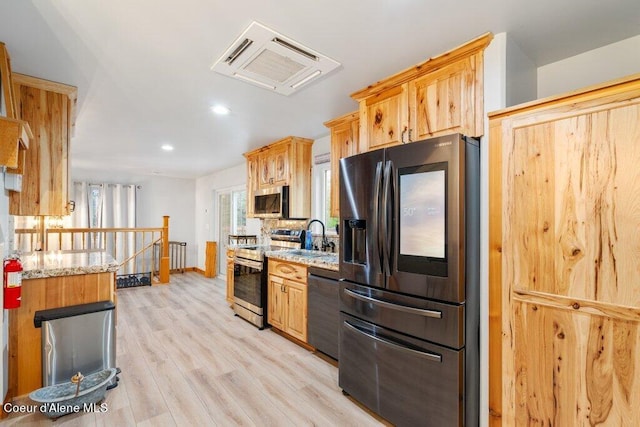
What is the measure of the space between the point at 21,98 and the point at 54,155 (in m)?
0.46

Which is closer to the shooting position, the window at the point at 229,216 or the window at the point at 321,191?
the window at the point at 321,191

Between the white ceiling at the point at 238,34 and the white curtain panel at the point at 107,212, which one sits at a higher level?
the white ceiling at the point at 238,34

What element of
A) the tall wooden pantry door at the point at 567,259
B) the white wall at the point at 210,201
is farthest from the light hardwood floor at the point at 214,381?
the white wall at the point at 210,201

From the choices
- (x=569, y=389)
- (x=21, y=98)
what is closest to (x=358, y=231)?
(x=569, y=389)

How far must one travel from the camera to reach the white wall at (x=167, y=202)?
690 cm

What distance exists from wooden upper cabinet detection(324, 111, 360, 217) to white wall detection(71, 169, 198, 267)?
5685mm

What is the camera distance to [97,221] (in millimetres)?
6387

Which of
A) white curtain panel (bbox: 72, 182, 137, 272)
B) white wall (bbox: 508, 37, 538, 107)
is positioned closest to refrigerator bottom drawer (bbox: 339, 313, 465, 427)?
white wall (bbox: 508, 37, 538, 107)

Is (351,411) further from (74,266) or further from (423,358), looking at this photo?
(74,266)

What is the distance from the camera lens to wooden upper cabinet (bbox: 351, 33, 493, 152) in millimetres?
1758

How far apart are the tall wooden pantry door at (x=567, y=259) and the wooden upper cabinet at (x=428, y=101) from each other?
0.23 meters

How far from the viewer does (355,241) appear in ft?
7.05

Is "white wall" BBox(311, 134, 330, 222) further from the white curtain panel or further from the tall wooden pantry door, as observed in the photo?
the white curtain panel

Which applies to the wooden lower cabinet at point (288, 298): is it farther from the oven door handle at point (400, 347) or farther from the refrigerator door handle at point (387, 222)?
the refrigerator door handle at point (387, 222)
